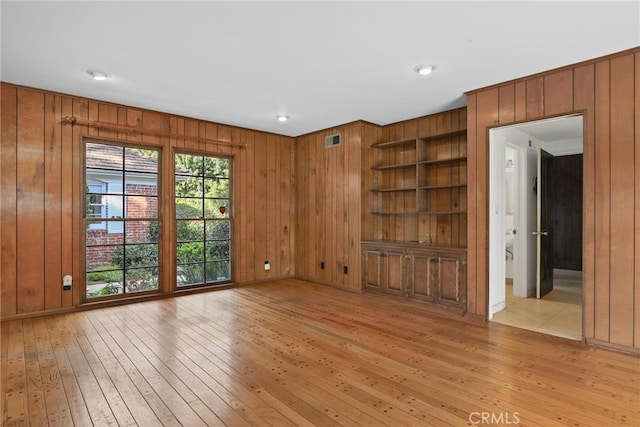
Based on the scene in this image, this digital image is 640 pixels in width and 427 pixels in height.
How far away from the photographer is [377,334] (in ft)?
11.5

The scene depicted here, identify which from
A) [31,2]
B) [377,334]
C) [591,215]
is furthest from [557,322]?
[31,2]

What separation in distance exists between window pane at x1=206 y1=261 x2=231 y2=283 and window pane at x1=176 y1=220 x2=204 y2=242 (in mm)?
488

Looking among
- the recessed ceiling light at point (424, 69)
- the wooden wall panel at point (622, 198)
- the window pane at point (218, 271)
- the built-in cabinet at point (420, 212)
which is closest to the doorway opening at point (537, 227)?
the wooden wall panel at point (622, 198)

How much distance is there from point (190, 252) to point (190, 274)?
346mm

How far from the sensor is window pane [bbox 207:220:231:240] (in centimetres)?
565

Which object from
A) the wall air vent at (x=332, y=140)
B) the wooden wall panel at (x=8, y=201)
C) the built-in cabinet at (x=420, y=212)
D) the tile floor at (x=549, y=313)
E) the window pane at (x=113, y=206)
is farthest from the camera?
the wall air vent at (x=332, y=140)

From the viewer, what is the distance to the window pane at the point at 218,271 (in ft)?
18.4

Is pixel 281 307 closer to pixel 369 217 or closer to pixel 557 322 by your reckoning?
pixel 369 217

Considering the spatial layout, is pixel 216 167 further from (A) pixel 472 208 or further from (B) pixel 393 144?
(A) pixel 472 208

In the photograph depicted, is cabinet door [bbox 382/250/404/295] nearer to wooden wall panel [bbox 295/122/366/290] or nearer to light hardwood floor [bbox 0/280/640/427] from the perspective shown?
wooden wall panel [bbox 295/122/366/290]

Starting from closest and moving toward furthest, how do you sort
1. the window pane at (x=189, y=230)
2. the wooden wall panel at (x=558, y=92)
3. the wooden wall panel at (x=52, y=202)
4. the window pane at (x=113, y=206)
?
the wooden wall panel at (x=558, y=92) < the wooden wall panel at (x=52, y=202) < the window pane at (x=113, y=206) < the window pane at (x=189, y=230)

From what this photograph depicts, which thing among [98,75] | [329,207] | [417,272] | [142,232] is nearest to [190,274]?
[142,232]

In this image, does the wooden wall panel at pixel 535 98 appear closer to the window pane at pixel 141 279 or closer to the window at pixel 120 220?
the window at pixel 120 220

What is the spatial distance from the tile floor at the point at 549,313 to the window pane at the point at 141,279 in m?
4.58
